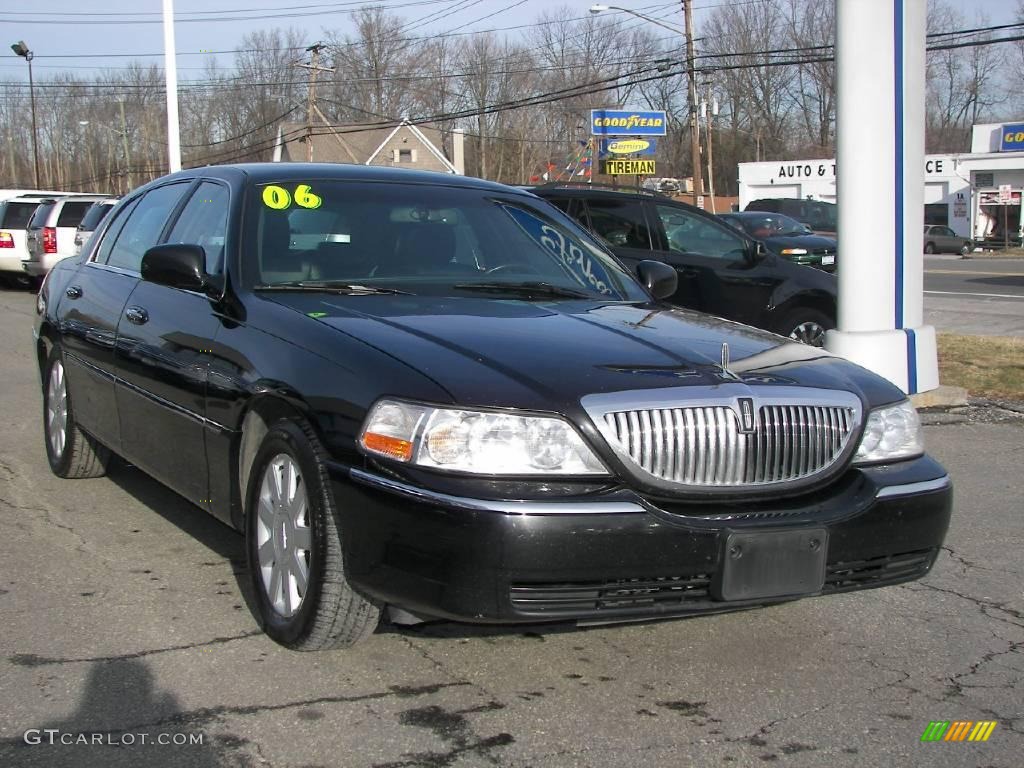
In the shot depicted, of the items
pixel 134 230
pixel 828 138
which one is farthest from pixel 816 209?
pixel 828 138

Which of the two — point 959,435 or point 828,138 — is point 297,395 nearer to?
point 959,435

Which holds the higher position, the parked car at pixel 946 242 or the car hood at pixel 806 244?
the parked car at pixel 946 242

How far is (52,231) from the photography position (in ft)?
68.0

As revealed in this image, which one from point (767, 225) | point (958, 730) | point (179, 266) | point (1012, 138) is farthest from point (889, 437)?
point (1012, 138)

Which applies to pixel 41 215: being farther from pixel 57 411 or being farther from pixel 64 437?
pixel 64 437

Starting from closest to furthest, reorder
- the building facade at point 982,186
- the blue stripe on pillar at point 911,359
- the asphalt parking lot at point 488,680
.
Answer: the asphalt parking lot at point 488,680, the blue stripe on pillar at point 911,359, the building facade at point 982,186

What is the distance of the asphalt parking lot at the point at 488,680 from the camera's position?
3.14 m

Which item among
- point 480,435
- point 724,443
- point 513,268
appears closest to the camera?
point 480,435

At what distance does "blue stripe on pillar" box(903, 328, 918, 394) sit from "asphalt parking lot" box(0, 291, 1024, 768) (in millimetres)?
4130

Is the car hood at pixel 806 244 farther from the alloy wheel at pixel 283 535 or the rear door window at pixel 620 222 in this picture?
the alloy wheel at pixel 283 535

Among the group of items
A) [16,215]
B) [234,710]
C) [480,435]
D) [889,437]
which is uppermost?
[16,215]

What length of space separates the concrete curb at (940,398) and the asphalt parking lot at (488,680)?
4.16 meters

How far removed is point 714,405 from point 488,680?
1092 mm

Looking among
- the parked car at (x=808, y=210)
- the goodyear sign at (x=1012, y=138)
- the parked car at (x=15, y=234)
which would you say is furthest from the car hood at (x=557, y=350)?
the goodyear sign at (x=1012, y=138)
